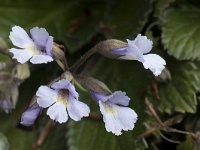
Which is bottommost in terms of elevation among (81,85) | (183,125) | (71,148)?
(183,125)

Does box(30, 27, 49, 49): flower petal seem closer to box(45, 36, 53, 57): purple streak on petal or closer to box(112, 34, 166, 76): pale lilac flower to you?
box(45, 36, 53, 57): purple streak on petal

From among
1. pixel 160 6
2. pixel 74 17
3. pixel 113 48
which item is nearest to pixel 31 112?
pixel 113 48

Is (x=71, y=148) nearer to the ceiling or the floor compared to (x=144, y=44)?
nearer to the floor

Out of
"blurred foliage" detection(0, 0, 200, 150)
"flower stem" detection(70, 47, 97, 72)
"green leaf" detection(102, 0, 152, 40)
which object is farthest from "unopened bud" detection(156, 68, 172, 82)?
"flower stem" detection(70, 47, 97, 72)

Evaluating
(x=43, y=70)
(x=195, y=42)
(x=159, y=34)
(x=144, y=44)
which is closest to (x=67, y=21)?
(x=43, y=70)

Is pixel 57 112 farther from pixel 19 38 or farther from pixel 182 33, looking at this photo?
pixel 182 33

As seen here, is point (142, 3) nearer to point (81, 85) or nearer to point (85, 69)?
point (85, 69)

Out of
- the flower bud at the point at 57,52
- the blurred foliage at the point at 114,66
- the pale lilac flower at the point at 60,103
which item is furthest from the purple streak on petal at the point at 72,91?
the blurred foliage at the point at 114,66

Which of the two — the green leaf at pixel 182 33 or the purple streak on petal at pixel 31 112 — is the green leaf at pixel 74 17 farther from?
the purple streak on petal at pixel 31 112

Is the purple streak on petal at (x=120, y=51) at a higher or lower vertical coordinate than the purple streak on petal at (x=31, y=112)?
higher
